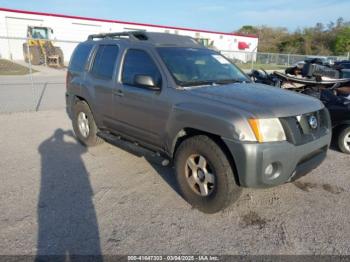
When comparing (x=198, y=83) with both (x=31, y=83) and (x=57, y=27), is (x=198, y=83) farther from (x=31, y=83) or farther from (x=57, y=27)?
(x=57, y=27)

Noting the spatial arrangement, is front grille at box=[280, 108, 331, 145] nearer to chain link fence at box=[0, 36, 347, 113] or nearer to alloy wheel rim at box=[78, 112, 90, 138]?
alloy wheel rim at box=[78, 112, 90, 138]

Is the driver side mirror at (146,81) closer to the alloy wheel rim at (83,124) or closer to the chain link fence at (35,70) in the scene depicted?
the alloy wheel rim at (83,124)

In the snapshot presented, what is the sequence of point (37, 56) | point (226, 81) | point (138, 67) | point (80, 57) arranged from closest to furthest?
point (226, 81) < point (138, 67) < point (80, 57) < point (37, 56)

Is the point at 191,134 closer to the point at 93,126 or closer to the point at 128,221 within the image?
the point at 128,221

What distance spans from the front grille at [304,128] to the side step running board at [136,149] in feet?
5.23

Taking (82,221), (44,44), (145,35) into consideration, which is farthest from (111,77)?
(44,44)

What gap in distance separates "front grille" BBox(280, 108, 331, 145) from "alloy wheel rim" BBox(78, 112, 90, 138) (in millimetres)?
3796

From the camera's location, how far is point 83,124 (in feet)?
19.4

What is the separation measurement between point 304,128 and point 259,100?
1.93 feet

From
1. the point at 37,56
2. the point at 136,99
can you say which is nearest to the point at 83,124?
the point at 136,99

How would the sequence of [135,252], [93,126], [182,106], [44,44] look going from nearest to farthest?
[135,252], [182,106], [93,126], [44,44]

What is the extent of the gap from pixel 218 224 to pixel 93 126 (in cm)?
319

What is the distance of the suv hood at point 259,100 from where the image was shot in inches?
126

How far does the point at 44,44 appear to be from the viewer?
86.3 feet
